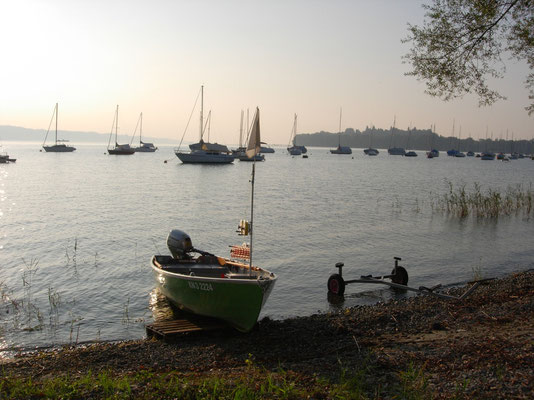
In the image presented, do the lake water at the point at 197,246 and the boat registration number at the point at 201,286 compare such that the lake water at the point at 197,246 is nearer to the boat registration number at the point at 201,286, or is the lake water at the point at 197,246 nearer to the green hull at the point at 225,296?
the green hull at the point at 225,296

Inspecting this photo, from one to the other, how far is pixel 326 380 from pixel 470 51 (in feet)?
39.5

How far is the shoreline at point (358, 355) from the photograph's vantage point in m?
7.74

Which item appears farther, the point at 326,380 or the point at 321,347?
the point at 321,347

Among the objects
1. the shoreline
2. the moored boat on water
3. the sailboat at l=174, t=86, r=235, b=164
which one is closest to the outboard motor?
the moored boat on water

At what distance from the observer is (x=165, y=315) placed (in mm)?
15141

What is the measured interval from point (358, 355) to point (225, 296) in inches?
163

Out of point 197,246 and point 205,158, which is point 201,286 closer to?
point 197,246

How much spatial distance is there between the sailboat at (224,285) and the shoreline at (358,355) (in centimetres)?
65

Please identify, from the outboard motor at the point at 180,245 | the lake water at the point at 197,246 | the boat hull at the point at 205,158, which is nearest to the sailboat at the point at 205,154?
the boat hull at the point at 205,158

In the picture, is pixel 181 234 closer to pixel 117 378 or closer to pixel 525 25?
pixel 117 378

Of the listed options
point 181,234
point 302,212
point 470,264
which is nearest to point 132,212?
point 302,212

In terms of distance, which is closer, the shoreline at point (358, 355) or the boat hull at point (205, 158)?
the shoreline at point (358, 355)

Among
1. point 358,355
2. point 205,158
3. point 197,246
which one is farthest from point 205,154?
point 358,355

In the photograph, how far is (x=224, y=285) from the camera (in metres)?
12.5
